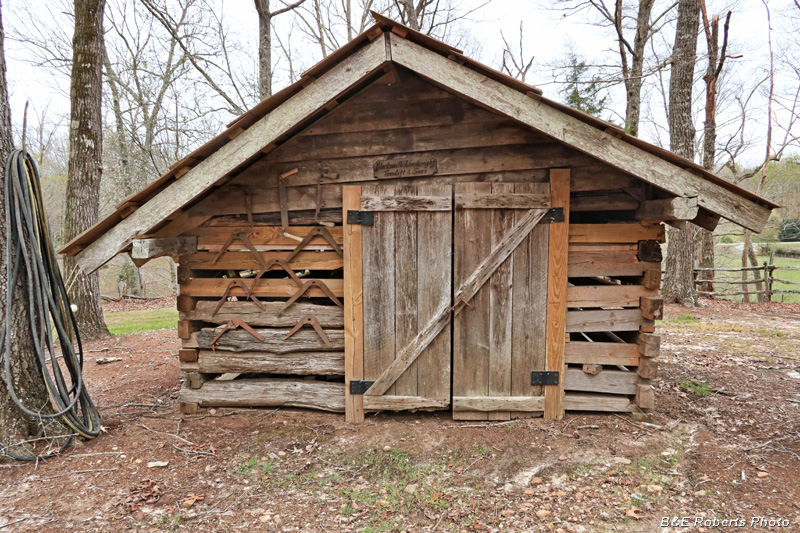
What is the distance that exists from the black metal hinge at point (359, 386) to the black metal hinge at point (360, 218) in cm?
156

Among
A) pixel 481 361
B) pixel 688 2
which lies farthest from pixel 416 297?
pixel 688 2

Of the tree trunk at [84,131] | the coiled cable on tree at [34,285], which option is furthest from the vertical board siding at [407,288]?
the tree trunk at [84,131]

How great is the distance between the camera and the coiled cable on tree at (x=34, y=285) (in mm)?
3262

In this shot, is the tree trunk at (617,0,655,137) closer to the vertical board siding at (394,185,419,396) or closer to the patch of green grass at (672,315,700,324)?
the patch of green grass at (672,315,700,324)

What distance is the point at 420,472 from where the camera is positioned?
3297 mm

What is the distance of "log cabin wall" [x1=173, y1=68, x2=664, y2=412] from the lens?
3846mm

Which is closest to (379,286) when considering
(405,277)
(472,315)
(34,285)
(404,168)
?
(405,277)

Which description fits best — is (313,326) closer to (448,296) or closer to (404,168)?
(448,296)

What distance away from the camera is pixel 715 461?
10.9 feet

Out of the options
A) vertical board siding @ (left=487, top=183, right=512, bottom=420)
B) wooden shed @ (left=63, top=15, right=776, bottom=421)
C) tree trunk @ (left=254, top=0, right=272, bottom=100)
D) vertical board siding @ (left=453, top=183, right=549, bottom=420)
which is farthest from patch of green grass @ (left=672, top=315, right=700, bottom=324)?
tree trunk @ (left=254, top=0, right=272, bottom=100)

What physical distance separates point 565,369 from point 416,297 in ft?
5.39

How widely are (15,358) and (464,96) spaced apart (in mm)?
4325

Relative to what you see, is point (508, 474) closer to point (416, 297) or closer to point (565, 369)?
point (565, 369)

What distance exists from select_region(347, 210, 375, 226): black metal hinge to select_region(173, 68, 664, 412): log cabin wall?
0.21 metres
